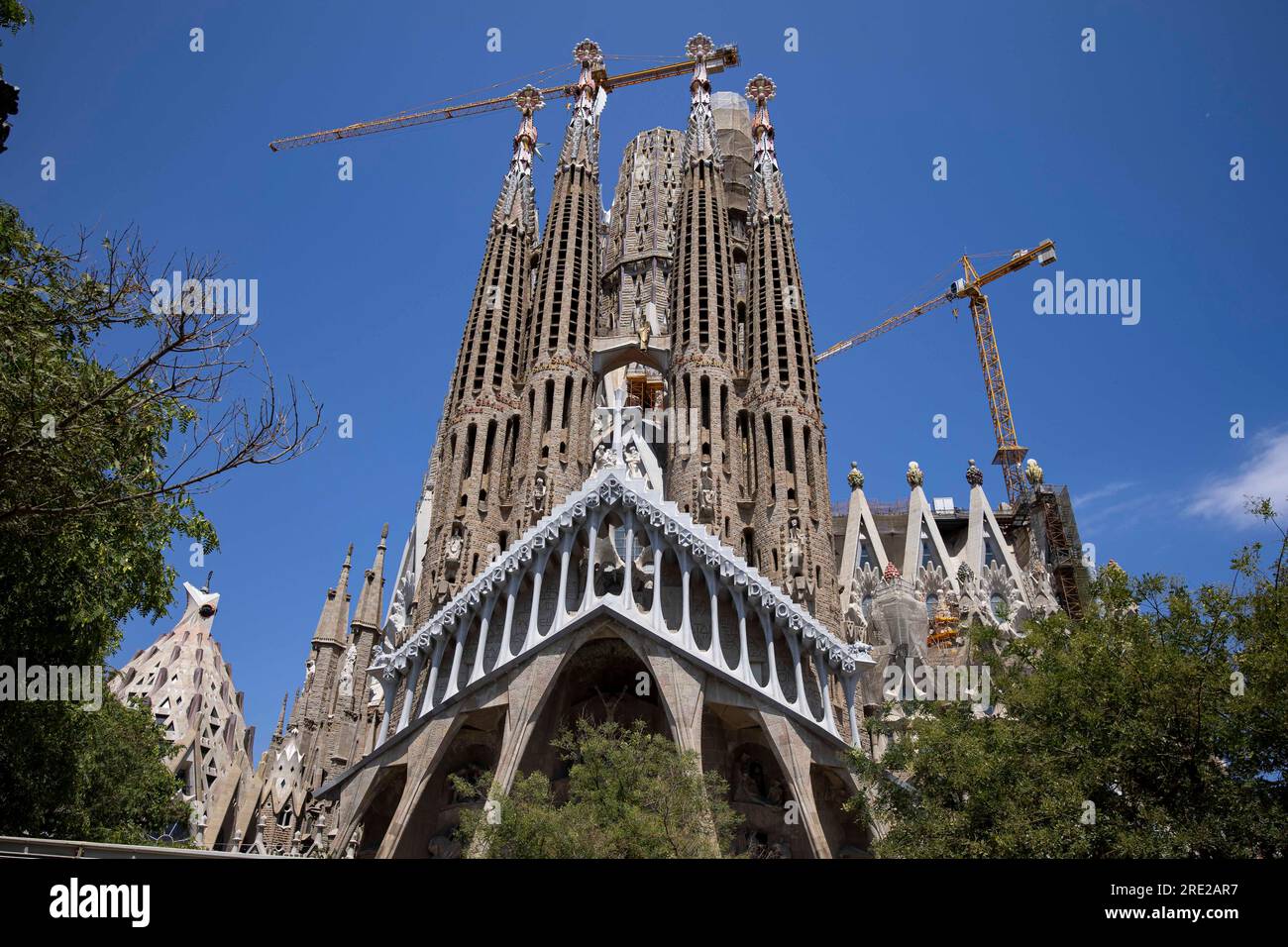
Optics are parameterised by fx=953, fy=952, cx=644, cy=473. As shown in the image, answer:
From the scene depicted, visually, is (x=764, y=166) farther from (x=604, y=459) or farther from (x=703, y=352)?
(x=604, y=459)

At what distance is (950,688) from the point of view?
27.6 m

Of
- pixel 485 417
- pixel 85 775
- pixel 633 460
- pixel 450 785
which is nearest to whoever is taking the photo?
pixel 85 775

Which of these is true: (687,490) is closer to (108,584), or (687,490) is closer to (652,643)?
(652,643)

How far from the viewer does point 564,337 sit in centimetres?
3597

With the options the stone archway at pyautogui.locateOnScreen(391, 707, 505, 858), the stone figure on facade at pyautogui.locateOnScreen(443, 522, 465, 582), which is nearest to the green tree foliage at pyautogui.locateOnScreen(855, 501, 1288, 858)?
the stone archway at pyautogui.locateOnScreen(391, 707, 505, 858)

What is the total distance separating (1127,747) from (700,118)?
119ft

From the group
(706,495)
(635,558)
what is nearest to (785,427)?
(706,495)

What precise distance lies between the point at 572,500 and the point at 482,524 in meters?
6.14

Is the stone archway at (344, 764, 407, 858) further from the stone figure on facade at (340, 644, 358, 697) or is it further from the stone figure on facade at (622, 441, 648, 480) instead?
the stone figure on facade at (340, 644, 358, 697)

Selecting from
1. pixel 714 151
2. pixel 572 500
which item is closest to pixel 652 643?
pixel 572 500

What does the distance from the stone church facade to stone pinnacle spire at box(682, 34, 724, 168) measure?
145mm

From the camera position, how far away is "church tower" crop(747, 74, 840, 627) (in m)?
31.0

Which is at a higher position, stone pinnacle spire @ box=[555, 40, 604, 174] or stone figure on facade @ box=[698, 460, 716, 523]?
stone pinnacle spire @ box=[555, 40, 604, 174]

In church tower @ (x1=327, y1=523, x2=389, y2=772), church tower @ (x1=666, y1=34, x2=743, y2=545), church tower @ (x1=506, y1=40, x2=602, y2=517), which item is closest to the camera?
church tower @ (x1=666, y1=34, x2=743, y2=545)
